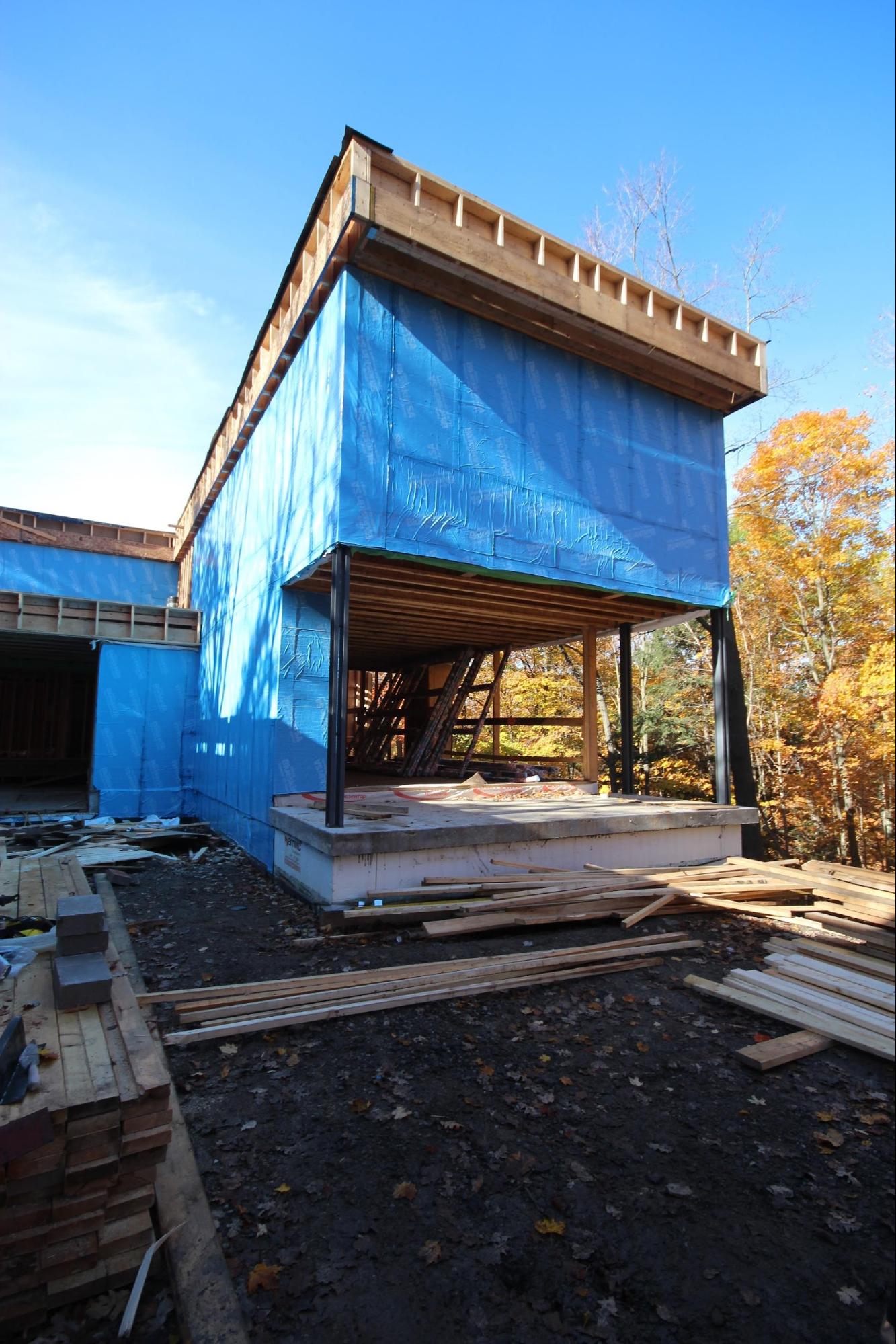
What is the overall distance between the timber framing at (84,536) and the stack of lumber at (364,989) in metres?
18.9

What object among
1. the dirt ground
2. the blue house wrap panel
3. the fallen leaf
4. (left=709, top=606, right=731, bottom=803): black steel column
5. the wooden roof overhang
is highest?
the blue house wrap panel

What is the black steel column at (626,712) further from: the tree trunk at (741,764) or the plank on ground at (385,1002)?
the plank on ground at (385,1002)

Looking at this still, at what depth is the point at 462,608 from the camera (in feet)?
34.0

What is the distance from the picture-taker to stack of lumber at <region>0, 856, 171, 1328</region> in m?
2.10

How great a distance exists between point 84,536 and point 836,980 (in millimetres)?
21877

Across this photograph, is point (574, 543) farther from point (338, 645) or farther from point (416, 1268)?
point (416, 1268)

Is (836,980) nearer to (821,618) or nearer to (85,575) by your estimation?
(821,618)

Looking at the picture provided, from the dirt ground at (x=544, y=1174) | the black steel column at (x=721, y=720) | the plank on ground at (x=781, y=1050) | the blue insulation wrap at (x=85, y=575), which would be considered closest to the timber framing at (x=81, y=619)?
the blue insulation wrap at (x=85, y=575)

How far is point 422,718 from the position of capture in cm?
1560

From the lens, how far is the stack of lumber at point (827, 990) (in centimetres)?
434

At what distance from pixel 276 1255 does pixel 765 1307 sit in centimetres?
179

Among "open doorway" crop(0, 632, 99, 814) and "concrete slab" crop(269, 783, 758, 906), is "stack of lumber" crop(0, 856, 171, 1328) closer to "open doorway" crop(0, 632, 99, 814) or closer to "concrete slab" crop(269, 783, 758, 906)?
"concrete slab" crop(269, 783, 758, 906)

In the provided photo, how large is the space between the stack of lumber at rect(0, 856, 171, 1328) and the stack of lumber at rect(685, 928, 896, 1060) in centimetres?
415

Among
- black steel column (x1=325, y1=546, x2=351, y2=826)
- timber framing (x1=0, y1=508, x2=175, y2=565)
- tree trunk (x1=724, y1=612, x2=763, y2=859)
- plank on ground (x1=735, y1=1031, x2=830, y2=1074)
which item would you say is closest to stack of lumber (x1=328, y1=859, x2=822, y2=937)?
black steel column (x1=325, y1=546, x2=351, y2=826)
